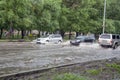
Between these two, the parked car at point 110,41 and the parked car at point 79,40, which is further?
the parked car at point 79,40

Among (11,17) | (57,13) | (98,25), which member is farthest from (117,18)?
(11,17)

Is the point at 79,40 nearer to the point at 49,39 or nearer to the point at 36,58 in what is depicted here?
the point at 49,39

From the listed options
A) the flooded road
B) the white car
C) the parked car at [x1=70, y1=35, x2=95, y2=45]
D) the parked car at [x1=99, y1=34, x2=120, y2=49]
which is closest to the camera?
the flooded road

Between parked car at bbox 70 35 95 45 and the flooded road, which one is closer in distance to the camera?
the flooded road

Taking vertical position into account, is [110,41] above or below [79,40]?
above

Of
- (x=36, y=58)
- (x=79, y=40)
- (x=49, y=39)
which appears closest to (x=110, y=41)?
(x=79, y=40)

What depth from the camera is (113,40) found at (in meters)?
42.1

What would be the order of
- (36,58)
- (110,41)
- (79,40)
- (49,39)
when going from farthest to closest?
1. (79,40)
2. (49,39)
3. (110,41)
4. (36,58)

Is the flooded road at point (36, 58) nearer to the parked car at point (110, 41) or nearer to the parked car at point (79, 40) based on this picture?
the parked car at point (110, 41)

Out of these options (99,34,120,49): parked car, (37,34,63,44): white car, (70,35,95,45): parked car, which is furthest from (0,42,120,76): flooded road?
(70,35,95,45): parked car

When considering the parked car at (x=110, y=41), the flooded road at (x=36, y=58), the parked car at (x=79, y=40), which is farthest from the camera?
the parked car at (x=79, y=40)

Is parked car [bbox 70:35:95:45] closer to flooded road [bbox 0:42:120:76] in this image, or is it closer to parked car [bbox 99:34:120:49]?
parked car [bbox 99:34:120:49]

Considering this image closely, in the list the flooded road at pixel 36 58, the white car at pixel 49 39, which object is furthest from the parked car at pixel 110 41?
the flooded road at pixel 36 58

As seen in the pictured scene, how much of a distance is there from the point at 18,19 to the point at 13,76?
131 ft
